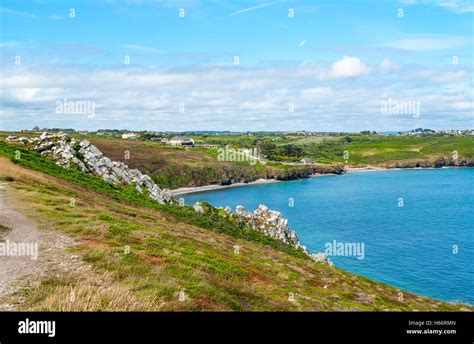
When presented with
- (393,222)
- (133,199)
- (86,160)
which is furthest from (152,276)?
(393,222)

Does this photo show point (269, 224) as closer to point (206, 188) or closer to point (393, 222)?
point (393, 222)

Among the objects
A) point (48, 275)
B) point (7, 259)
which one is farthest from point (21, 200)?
point (48, 275)

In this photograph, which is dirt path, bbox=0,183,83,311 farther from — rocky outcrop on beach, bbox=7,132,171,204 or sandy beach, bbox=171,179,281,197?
sandy beach, bbox=171,179,281,197

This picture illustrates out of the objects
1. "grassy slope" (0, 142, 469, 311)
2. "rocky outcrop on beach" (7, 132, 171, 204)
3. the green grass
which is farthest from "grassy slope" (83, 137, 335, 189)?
"grassy slope" (0, 142, 469, 311)

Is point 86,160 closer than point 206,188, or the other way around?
point 86,160

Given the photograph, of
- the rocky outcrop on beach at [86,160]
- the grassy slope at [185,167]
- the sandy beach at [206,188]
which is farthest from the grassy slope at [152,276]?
the grassy slope at [185,167]

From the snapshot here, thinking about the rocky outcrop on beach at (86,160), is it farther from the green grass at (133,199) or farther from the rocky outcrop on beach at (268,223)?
the rocky outcrop on beach at (268,223)
